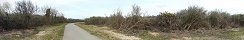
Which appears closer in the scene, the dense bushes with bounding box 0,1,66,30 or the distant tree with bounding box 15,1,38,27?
the dense bushes with bounding box 0,1,66,30

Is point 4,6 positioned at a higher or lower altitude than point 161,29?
higher

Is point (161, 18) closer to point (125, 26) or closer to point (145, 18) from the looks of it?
point (145, 18)

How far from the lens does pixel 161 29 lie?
1201 inches

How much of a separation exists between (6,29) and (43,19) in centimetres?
3156

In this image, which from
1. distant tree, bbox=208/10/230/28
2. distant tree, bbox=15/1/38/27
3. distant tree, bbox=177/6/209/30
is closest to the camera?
distant tree, bbox=177/6/209/30

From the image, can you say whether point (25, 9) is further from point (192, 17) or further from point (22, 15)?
point (192, 17)

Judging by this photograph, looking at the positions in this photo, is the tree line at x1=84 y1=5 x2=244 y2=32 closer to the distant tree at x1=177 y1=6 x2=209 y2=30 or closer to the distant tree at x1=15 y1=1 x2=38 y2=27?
the distant tree at x1=177 y1=6 x2=209 y2=30

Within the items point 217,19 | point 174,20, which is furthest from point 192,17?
point 217,19

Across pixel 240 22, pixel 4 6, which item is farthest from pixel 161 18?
pixel 4 6

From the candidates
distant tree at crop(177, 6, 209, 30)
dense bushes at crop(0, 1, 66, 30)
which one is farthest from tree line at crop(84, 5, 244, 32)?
dense bushes at crop(0, 1, 66, 30)

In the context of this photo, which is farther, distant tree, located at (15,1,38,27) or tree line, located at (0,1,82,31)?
distant tree, located at (15,1,38,27)

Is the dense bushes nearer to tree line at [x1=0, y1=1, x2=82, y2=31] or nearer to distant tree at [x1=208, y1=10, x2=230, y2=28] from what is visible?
tree line at [x1=0, y1=1, x2=82, y2=31]

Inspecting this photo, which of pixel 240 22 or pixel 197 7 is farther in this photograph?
pixel 240 22

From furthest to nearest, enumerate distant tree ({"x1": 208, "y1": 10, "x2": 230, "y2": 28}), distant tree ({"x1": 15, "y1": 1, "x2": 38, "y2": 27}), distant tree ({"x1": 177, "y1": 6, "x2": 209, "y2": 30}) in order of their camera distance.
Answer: distant tree ({"x1": 15, "y1": 1, "x2": 38, "y2": 27}), distant tree ({"x1": 208, "y1": 10, "x2": 230, "y2": 28}), distant tree ({"x1": 177, "y1": 6, "x2": 209, "y2": 30})
